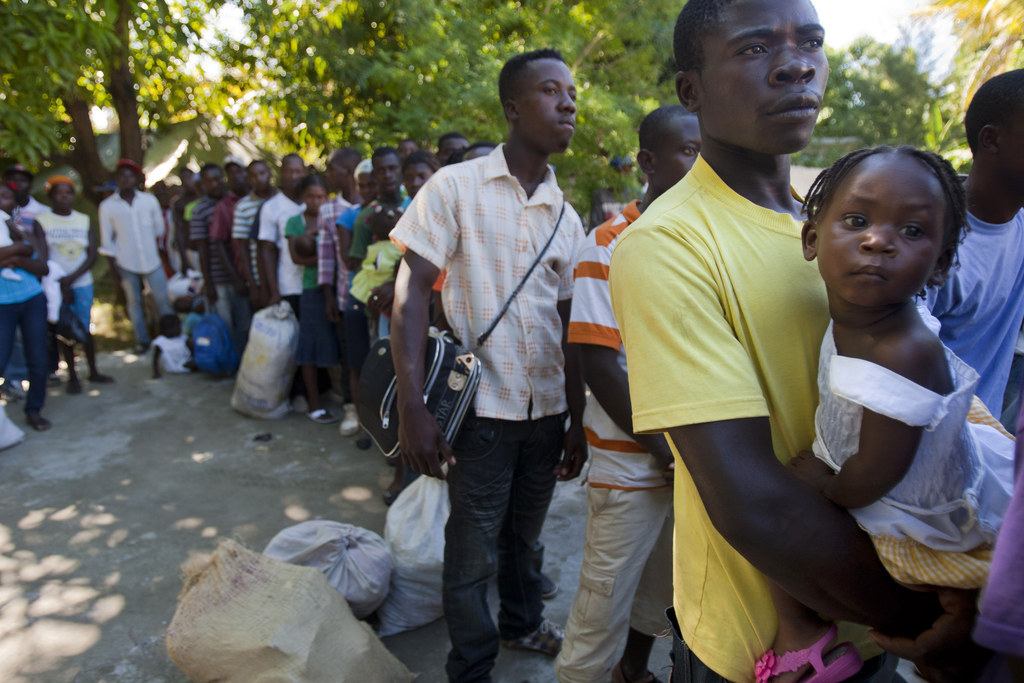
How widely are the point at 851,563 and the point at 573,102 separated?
1.93m

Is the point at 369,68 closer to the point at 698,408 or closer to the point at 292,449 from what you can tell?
the point at 292,449

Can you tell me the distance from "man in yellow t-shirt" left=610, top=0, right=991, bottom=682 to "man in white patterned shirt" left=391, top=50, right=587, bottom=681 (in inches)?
41.3

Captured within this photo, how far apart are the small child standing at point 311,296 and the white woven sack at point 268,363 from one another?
118 mm

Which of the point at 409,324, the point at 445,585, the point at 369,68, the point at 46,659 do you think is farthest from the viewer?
the point at 369,68

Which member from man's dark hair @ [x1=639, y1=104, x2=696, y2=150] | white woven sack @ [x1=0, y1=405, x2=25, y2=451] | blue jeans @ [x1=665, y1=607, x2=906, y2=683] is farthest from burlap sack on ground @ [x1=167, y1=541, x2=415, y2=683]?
white woven sack @ [x1=0, y1=405, x2=25, y2=451]

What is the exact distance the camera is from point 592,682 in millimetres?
2295

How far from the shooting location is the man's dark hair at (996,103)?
1.92 m

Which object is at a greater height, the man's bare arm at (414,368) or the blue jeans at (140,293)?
the man's bare arm at (414,368)

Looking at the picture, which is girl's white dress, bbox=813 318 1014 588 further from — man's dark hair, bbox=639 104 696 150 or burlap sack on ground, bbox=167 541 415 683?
burlap sack on ground, bbox=167 541 415 683

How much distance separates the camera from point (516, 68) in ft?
8.25

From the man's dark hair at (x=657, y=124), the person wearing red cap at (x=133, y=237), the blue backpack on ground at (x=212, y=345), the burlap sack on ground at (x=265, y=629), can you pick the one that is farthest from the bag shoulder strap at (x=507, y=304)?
the person wearing red cap at (x=133, y=237)

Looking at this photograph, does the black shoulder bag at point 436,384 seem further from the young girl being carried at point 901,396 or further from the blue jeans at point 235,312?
the blue jeans at point 235,312

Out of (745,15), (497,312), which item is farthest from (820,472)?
(497,312)

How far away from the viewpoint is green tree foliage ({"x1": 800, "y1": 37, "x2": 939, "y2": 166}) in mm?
18562
